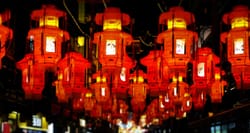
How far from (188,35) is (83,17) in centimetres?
1043

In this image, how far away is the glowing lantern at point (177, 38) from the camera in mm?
9656

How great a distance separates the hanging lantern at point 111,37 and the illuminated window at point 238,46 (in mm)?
2184

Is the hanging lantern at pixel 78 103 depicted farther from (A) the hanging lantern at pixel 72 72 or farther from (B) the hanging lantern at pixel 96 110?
(A) the hanging lantern at pixel 72 72

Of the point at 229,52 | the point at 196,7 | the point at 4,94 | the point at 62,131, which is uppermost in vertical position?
the point at 196,7

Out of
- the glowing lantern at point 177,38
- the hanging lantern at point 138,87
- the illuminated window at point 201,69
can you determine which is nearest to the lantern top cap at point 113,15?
the glowing lantern at point 177,38

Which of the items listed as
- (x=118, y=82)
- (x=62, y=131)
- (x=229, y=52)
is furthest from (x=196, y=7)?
(x=62, y=131)

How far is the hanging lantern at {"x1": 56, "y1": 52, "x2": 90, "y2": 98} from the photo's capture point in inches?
479

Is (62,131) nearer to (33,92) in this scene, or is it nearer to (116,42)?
(33,92)

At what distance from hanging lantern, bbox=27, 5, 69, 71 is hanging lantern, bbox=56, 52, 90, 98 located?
2277mm

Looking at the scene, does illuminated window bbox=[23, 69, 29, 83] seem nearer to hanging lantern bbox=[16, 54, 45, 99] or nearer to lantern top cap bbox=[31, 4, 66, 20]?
hanging lantern bbox=[16, 54, 45, 99]

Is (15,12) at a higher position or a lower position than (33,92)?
higher

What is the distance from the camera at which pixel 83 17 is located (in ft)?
64.2

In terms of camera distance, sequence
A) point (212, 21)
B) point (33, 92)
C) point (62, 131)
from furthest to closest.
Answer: point (62, 131) < point (212, 21) < point (33, 92)

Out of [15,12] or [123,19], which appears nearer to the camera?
[123,19]
